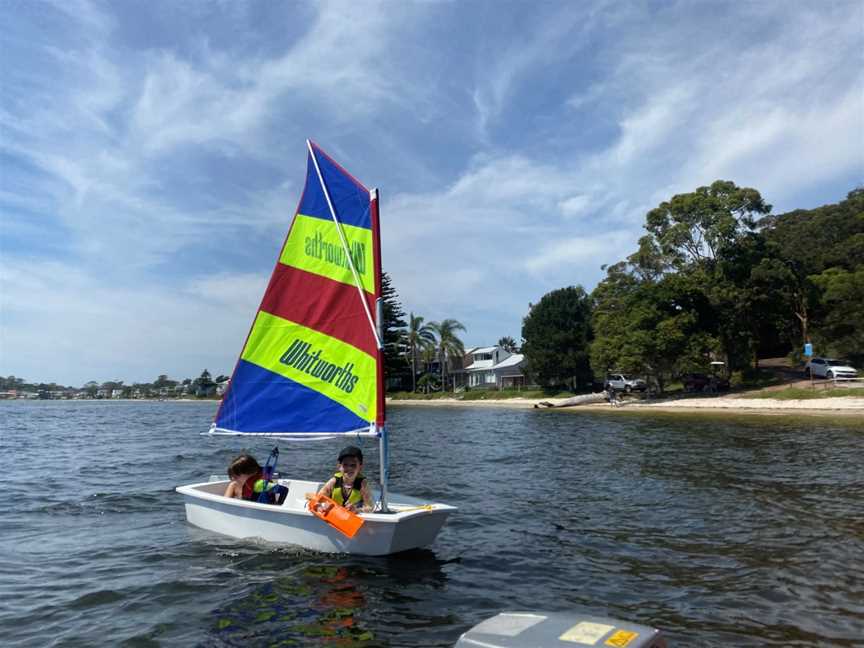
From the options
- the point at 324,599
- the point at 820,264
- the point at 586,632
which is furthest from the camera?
the point at 820,264

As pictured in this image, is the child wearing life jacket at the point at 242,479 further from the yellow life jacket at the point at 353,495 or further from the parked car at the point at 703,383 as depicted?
the parked car at the point at 703,383

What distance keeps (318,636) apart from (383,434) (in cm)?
358

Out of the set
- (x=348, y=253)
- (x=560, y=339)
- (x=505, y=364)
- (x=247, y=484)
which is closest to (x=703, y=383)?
(x=560, y=339)

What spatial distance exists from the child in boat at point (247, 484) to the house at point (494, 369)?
7771 cm

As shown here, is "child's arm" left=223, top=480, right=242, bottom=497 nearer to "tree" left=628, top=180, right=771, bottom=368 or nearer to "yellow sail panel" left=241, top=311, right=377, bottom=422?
"yellow sail panel" left=241, top=311, right=377, bottom=422

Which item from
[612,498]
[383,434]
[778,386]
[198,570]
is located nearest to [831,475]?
[612,498]

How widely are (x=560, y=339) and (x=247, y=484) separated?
63.0m

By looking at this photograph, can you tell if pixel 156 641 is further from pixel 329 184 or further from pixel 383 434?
pixel 329 184

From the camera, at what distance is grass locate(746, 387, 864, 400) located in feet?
138

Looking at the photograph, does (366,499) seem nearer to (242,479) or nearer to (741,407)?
(242,479)

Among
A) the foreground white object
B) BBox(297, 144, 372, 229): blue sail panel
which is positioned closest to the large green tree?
BBox(297, 144, 372, 229): blue sail panel

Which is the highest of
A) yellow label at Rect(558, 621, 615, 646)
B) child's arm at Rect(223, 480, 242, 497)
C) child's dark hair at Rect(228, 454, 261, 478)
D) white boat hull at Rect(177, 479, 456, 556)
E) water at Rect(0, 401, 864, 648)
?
child's dark hair at Rect(228, 454, 261, 478)

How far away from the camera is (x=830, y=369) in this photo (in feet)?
161

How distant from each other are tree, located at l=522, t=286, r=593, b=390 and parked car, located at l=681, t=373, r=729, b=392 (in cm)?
1382
